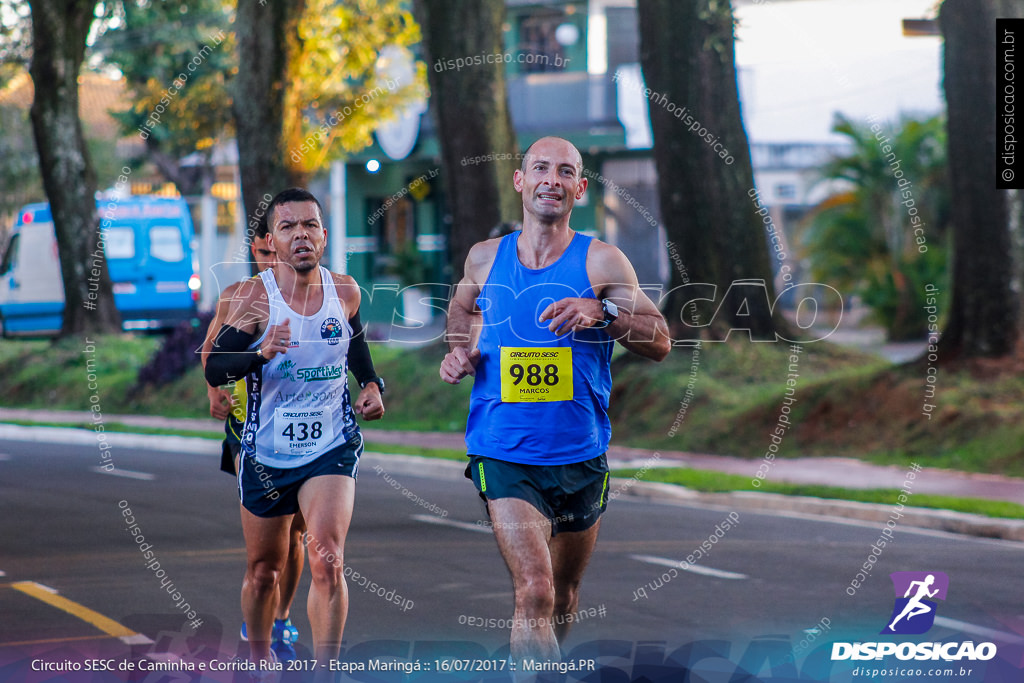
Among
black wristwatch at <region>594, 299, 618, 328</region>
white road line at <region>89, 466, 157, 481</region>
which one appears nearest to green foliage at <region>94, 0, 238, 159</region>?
white road line at <region>89, 466, 157, 481</region>

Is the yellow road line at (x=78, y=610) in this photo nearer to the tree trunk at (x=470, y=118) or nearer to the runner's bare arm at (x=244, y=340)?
the runner's bare arm at (x=244, y=340)

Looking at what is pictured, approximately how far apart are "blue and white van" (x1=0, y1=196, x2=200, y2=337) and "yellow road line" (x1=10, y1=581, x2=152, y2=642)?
20.5 m

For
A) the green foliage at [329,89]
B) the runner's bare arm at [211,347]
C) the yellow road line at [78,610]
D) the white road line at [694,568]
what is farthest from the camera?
the green foliage at [329,89]

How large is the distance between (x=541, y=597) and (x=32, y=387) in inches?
878

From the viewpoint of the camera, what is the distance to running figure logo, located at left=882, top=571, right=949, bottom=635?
7.48 m

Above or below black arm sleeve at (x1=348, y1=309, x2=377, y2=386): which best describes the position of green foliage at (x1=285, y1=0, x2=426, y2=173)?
above

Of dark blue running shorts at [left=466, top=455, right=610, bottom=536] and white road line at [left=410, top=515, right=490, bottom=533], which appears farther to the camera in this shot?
white road line at [left=410, top=515, right=490, bottom=533]

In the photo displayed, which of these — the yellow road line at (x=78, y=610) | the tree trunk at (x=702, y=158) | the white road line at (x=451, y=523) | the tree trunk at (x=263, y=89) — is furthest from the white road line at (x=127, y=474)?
the tree trunk at (x=702, y=158)

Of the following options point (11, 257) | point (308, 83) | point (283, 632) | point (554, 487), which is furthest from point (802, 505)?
point (11, 257)

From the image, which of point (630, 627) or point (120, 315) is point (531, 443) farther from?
point (120, 315)

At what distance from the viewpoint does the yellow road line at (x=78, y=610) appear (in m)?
7.30

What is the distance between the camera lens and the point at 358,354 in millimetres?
6402

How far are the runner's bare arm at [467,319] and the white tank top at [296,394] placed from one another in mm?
574

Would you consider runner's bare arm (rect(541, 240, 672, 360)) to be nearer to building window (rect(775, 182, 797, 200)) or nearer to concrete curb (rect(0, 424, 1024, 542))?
concrete curb (rect(0, 424, 1024, 542))
